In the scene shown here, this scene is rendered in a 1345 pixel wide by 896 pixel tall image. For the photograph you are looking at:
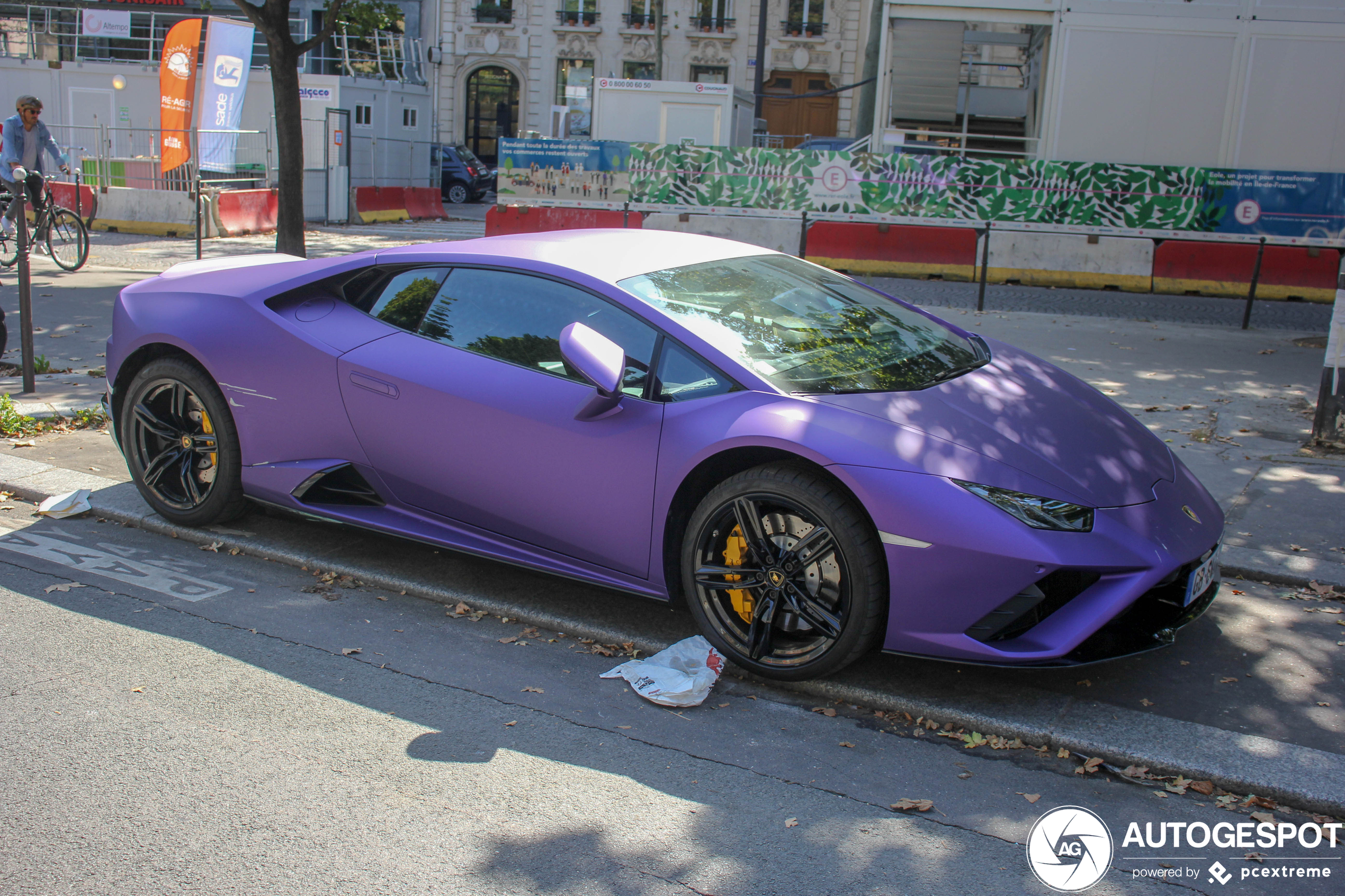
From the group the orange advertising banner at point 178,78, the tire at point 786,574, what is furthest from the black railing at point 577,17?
the tire at point 786,574

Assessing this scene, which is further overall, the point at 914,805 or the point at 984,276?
the point at 984,276

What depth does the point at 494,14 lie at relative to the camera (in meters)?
44.6

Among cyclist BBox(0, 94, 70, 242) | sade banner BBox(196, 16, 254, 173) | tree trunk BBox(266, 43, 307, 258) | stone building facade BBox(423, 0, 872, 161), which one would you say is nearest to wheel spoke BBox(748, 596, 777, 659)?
tree trunk BBox(266, 43, 307, 258)

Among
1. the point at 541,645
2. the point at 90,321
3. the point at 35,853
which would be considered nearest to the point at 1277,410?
the point at 541,645

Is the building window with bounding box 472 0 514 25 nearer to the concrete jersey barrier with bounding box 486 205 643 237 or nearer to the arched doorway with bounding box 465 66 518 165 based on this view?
the arched doorway with bounding box 465 66 518 165

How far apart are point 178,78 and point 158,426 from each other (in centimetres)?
1630

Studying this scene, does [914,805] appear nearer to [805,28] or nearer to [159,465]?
[159,465]

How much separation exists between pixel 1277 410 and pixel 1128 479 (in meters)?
4.89

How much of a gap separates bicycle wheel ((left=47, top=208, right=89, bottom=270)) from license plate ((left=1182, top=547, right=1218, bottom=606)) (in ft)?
42.2

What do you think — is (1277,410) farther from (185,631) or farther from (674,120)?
(674,120)

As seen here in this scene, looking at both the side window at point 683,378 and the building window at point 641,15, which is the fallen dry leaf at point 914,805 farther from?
the building window at point 641,15

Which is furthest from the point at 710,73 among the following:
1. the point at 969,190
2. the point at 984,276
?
the point at 984,276

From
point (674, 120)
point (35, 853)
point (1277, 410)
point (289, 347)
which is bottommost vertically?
point (35, 853)

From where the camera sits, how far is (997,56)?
30344 millimetres
